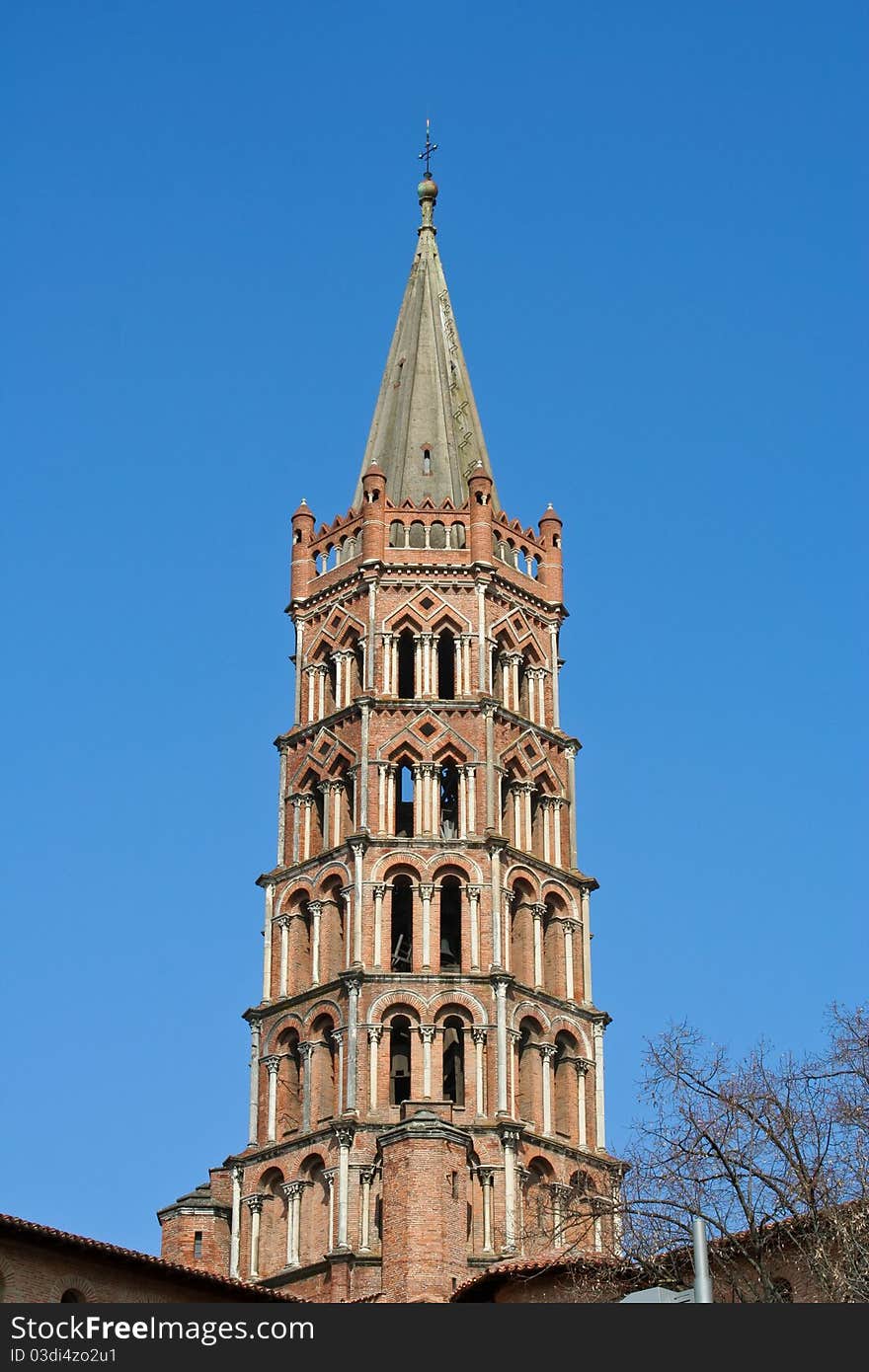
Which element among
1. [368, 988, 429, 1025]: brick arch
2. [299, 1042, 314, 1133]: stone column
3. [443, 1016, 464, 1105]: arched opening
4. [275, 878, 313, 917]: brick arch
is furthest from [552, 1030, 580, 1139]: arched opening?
[275, 878, 313, 917]: brick arch

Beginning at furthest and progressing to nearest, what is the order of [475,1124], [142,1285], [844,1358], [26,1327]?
[475,1124]
[142,1285]
[26,1327]
[844,1358]

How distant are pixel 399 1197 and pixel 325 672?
2467cm

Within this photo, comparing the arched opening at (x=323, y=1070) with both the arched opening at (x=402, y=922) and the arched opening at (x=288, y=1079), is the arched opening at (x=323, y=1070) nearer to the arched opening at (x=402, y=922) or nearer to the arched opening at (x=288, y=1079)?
the arched opening at (x=288, y=1079)

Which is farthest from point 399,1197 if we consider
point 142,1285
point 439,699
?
point 439,699

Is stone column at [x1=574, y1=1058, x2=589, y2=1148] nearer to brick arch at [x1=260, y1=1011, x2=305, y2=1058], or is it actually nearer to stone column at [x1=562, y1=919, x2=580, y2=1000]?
stone column at [x1=562, y1=919, x2=580, y2=1000]

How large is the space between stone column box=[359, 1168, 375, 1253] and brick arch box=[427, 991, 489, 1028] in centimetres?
464

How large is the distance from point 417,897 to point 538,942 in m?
3.93

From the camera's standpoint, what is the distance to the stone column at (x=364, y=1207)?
5888 centimetres

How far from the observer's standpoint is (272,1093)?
6400cm

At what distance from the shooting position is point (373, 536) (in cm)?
7000

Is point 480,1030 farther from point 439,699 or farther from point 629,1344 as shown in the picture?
point 629,1344

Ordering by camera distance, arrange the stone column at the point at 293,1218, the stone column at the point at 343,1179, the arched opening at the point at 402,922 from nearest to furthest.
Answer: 1. the stone column at the point at 343,1179
2. the stone column at the point at 293,1218
3. the arched opening at the point at 402,922

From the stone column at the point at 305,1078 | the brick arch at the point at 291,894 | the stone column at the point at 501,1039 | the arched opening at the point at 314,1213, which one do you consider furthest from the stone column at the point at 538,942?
the arched opening at the point at 314,1213

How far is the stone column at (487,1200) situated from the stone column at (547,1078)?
290 cm
